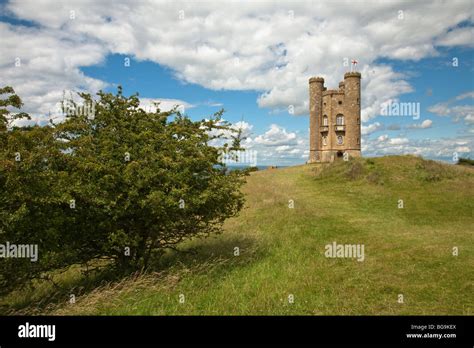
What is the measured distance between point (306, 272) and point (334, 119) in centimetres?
4202

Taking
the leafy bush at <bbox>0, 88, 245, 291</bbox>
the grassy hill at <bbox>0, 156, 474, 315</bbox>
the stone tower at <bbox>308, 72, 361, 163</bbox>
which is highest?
the stone tower at <bbox>308, 72, 361, 163</bbox>

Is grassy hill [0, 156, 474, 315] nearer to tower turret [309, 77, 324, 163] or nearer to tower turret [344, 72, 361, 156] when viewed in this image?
tower turret [344, 72, 361, 156]

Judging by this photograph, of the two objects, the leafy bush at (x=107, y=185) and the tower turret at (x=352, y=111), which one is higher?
the tower turret at (x=352, y=111)

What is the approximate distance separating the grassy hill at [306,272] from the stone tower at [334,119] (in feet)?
97.8

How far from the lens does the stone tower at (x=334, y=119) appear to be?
47.3 m

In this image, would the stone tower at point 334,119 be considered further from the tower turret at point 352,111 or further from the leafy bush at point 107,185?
the leafy bush at point 107,185

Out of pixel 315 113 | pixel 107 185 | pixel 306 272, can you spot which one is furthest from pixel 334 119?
pixel 107 185

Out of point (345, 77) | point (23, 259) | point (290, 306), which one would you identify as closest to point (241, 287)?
point (290, 306)

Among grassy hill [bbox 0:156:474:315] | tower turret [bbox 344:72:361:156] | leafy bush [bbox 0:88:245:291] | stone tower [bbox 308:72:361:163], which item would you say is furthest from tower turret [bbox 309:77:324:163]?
leafy bush [bbox 0:88:245:291]

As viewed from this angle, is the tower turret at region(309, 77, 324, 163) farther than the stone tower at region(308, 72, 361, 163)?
Yes

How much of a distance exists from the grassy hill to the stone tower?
1173 inches

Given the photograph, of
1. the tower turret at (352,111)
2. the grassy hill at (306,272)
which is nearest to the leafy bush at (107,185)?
the grassy hill at (306,272)

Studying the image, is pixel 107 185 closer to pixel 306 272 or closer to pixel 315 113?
pixel 306 272

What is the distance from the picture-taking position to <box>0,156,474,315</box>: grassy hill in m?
7.45
